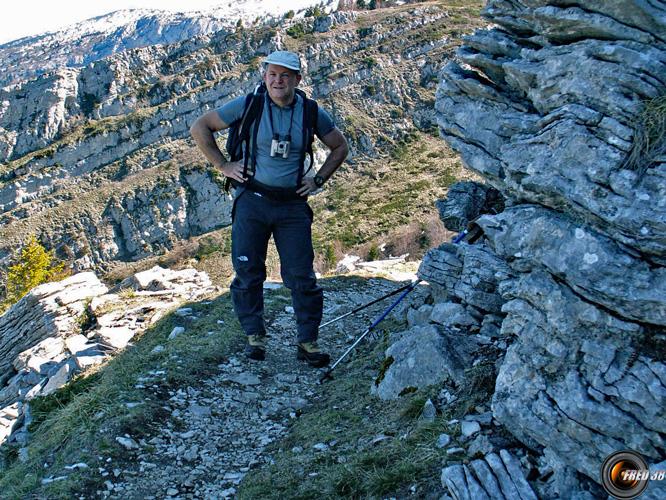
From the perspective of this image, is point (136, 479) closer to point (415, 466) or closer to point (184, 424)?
point (184, 424)

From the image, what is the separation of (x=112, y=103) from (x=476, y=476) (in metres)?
109

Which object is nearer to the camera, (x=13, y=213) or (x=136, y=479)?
(x=136, y=479)

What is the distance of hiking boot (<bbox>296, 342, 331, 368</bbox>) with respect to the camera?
7.91 meters

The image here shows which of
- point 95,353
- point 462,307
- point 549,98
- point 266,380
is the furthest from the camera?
point 95,353

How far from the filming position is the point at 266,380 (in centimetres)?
757

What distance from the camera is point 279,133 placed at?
6938 millimetres

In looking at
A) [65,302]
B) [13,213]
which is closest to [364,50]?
[13,213]

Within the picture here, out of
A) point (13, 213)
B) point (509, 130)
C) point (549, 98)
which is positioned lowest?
point (13, 213)

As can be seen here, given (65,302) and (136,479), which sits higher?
(136,479)

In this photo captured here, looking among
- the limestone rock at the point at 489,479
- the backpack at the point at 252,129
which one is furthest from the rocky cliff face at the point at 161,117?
the limestone rock at the point at 489,479

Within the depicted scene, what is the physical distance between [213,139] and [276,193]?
3.74ft

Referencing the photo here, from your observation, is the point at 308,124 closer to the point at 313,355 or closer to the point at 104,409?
the point at 313,355

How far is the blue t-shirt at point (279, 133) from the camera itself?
22.8ft

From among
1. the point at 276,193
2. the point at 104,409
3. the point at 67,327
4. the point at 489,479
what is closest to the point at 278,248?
the point at 276,193
